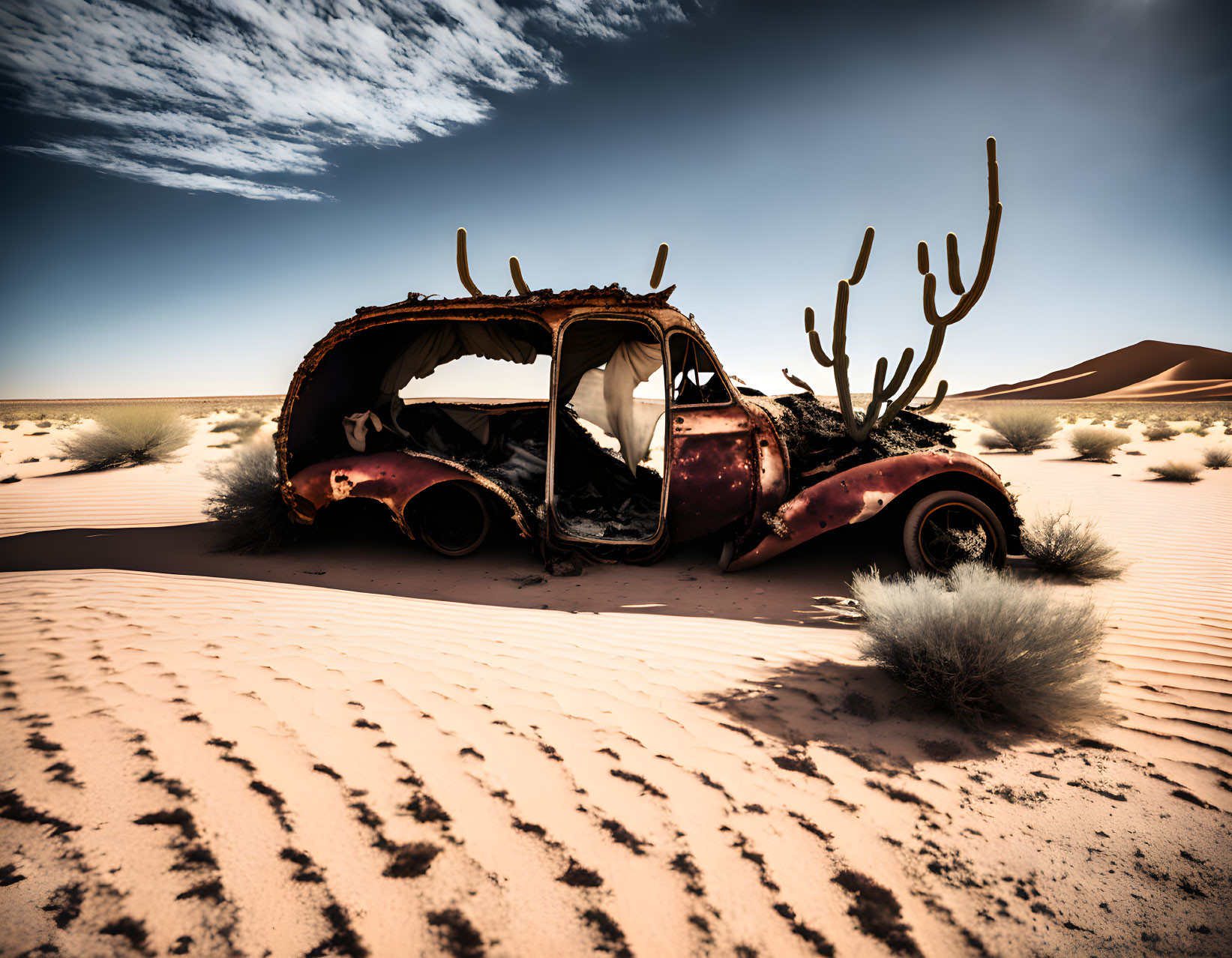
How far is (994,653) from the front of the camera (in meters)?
2.60

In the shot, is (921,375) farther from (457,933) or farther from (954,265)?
(457,933)

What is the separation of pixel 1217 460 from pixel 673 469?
45.9 feet

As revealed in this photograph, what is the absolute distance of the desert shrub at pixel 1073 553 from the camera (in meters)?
5.00

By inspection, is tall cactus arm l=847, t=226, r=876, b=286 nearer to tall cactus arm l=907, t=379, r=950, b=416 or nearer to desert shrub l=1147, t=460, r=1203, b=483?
tall cactus arm l=907, t=379, r=950, b=416

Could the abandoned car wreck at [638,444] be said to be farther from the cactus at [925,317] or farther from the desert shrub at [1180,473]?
the desert shrub at [1180,473]

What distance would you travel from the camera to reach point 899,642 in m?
2.78

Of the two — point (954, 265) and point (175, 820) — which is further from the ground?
point (954, 265)

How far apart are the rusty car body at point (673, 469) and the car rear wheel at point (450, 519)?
0.02 meters

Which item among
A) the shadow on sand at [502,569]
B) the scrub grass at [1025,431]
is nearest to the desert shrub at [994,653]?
the shadow on sand at [502,569]

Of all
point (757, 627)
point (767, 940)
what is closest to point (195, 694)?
point (767, 940)

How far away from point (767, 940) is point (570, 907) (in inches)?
20.4

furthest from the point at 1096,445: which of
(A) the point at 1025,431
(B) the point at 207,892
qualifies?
(B) the point at 207,892

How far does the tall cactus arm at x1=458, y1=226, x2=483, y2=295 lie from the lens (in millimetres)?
5934

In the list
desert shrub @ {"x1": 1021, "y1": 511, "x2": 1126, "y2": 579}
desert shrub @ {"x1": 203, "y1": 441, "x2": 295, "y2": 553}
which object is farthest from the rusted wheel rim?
desert shrub @ {"x1": 203, "y1": 441, "x2": 295, "y2": 553}
